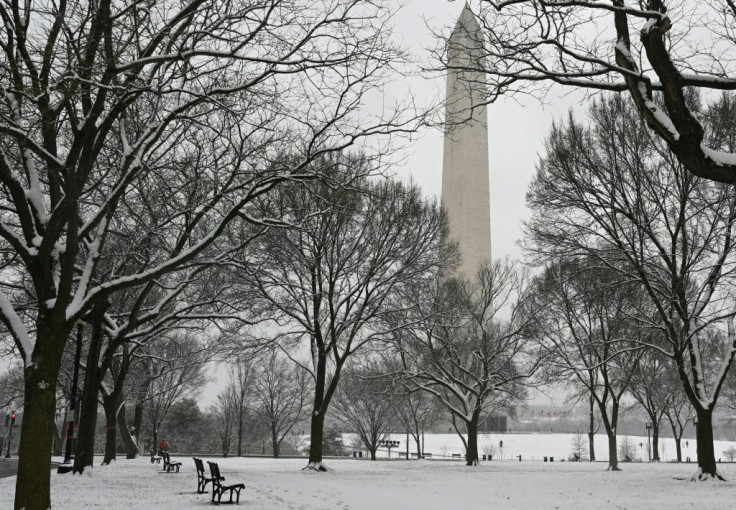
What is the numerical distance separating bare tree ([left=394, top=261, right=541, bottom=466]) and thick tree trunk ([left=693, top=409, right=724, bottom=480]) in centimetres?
1064

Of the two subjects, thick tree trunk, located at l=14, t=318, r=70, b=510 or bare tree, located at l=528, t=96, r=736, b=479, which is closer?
thick tree trunk, located at l=14, t=318, r=70, b=510

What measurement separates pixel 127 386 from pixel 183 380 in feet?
18.6

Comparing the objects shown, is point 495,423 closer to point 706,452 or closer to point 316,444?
point 316,444

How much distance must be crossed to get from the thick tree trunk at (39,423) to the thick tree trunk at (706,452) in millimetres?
16933

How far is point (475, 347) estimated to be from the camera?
1280 inches

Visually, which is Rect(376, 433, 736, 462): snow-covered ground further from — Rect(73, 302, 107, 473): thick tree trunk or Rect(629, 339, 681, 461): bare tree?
Rect(73, 302, 107, 473): thick tree trunk

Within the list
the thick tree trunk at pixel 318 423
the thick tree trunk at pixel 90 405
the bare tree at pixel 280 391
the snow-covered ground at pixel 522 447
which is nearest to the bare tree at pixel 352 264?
the thick tree trunk at pixel 318 423

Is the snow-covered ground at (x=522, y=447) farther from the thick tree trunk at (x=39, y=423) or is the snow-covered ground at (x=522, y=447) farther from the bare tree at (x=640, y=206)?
the thick tree trunk at (x=39, y=423)

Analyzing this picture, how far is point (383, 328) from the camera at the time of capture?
2569 cm

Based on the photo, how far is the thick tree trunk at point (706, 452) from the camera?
18.3 m

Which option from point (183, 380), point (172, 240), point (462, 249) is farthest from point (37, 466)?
point (462, 249)

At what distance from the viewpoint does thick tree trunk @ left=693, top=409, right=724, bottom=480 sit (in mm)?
18328

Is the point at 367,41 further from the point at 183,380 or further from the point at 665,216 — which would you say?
the point at 183,380

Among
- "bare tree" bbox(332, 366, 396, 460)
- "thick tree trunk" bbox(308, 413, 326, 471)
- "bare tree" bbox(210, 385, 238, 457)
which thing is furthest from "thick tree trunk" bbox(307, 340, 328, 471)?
"bare tree" bbox(210, 385, 238, 457)
